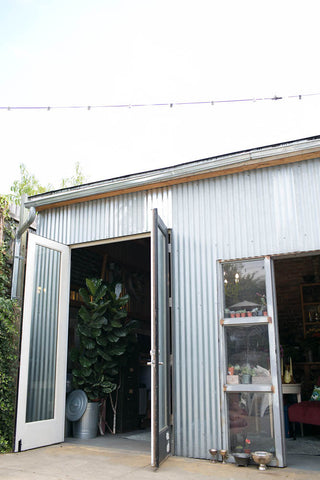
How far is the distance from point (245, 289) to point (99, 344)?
2.68 m

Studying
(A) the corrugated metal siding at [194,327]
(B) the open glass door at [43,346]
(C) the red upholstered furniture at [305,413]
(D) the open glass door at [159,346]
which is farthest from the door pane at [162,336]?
(C) the red upholstered furniture at [305,413]

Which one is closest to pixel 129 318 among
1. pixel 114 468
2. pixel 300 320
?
pixel 300 320

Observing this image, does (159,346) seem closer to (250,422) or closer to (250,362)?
(250,362)

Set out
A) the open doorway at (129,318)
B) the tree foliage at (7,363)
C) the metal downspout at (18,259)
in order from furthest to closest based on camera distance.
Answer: the open doorway at (129,318), the metal downspout at (18,259), the tree foliage at (7,363)

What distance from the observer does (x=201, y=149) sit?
15.0 meters

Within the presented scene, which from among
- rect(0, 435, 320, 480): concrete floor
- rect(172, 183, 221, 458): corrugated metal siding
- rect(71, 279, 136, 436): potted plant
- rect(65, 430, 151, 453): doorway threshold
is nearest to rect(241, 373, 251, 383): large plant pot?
rect(172, 183, 221, 458): corrugated metal siding

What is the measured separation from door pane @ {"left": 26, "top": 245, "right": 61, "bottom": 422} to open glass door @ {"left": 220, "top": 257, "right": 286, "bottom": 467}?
2272 millimetres

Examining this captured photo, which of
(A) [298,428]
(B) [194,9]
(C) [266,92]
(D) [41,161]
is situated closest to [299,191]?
(C) [266,92]

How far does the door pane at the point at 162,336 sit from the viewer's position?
177 inches

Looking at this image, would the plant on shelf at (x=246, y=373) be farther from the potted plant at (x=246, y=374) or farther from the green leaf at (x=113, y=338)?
the green leaf at (x=113, y=338)

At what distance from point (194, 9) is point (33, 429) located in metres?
5.89

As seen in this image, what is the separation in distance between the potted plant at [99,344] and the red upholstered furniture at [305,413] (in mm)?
2477

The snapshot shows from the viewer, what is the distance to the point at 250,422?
4.30 m

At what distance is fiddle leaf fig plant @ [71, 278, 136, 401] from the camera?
6.18 metres
